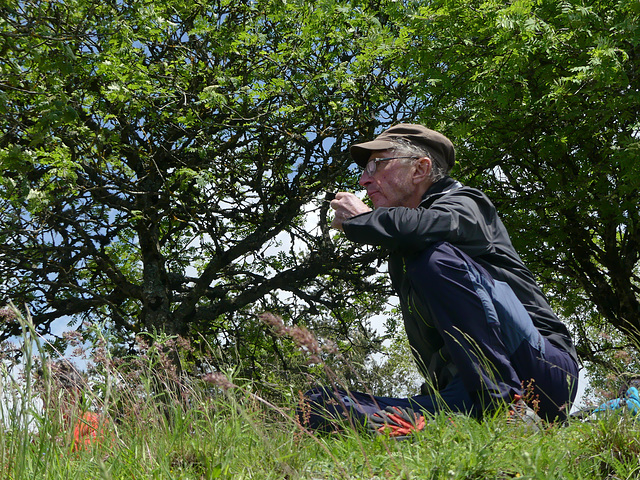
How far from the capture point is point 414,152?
3652 millimetres

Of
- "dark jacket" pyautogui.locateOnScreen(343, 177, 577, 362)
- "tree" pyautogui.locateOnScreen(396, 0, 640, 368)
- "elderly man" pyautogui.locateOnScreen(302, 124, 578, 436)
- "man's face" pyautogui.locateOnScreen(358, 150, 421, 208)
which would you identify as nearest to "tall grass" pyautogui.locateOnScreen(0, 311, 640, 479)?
"elderly man" pyautogui.locateOnScreen(302, 124, 578, 436)

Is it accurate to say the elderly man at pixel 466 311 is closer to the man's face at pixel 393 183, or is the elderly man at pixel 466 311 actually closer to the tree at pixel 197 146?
the man's face at pixel 393 183

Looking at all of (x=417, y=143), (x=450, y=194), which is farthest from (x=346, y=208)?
(x=417, y=143)

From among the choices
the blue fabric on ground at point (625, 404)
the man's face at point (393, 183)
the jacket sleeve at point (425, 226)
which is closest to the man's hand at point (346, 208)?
the jacket sleeve at point (425, 226)

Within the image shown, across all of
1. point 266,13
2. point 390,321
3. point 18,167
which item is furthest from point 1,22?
point 390,321

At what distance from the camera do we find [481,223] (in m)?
3.17

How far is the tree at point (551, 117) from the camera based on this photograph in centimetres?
690

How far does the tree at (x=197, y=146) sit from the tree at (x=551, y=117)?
1.01 m

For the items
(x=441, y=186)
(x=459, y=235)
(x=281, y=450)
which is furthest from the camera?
(x=441, y=186)

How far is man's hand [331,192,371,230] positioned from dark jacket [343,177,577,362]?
13cm

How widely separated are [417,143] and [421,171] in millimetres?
190

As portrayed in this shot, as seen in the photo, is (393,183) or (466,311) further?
(393,183)

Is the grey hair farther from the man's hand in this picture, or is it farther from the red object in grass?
the red object in grass

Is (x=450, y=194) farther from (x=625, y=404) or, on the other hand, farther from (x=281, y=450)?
(x=281, y=450)
